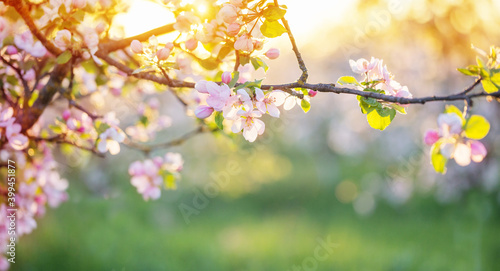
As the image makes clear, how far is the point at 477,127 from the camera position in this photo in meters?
0.92

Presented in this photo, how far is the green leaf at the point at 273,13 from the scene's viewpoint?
110cm

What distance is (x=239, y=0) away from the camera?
111 centimetres

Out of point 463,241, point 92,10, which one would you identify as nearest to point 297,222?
point 463,241

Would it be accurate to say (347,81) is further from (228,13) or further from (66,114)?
(66,114)

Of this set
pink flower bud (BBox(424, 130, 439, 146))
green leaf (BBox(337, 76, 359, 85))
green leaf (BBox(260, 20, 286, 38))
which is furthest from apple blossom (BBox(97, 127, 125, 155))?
pink flower bud (BBox(424, 130, 439, 146))

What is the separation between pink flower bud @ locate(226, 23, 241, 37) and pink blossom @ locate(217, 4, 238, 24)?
1cm

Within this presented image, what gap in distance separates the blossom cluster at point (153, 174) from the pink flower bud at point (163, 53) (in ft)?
2.44

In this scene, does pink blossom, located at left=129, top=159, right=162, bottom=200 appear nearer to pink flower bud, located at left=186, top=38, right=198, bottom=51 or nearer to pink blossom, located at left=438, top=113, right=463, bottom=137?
pink flower bud, located at left=186, top=38, right=198, bottom=51

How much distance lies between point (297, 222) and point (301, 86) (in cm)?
429

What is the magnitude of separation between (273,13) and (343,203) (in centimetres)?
539

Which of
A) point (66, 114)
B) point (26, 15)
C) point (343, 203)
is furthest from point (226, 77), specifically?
point (343, 203)

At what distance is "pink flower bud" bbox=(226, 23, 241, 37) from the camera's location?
1130 mm

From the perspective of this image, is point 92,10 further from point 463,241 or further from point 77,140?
point 463,241

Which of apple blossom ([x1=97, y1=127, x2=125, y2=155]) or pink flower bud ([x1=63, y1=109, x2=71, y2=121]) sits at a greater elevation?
apple blossom ([x1=97, y1=127, x2=125, y2=155])
